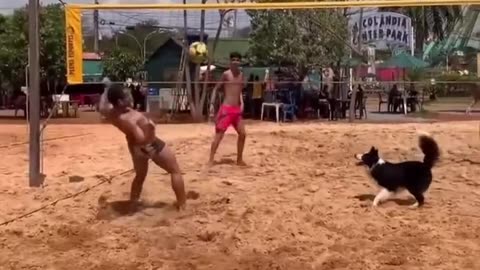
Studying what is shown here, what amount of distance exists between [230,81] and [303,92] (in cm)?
878

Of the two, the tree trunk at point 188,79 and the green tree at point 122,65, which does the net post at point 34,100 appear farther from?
the green tree at point 122,65

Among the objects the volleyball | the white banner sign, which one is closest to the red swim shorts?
the white banner sign

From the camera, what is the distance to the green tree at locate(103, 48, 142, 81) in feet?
53.5

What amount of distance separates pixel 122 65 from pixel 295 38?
5.20 m

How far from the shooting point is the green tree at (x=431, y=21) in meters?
15.5

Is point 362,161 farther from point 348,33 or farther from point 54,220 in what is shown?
point 348,33

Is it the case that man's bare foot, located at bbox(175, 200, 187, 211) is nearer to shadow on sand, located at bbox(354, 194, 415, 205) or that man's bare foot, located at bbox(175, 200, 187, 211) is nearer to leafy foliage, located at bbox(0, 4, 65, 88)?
shadow on sand, located at bbox(354, 194, 415, 205)

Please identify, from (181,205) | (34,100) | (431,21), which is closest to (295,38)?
(431,21)

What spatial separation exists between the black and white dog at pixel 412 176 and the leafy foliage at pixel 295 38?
11.5m

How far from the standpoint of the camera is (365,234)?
579cm

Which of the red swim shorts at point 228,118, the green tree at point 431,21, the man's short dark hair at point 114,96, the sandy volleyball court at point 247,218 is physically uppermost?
the green tree at point 431,21

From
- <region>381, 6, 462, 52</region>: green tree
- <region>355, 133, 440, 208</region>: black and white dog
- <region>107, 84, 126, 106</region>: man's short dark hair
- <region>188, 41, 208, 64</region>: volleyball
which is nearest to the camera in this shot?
<region>107, 84, 126, 106</region>: man's short dark hair

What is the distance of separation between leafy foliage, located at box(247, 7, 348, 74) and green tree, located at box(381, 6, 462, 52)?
1.74m

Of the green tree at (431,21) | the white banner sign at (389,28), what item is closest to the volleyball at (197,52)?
the white banner sign at (389,28)
